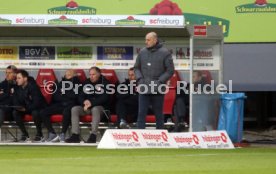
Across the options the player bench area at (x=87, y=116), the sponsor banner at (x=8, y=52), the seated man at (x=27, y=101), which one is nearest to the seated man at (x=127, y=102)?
the player bench area at (x=87, y=116)

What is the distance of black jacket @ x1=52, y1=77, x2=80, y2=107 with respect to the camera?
19.3 m

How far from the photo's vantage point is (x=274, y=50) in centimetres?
2159

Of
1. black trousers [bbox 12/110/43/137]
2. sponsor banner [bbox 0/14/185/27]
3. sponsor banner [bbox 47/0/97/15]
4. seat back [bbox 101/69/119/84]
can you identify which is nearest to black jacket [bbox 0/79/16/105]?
black trousers [bbox 12/110/43/137]

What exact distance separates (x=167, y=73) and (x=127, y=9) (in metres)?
4.30

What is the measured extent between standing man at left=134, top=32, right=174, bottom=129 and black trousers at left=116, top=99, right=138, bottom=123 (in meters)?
1.52

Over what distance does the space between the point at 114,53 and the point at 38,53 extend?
165cm

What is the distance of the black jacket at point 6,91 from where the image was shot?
64.6ft

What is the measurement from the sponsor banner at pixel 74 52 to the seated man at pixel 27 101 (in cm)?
123

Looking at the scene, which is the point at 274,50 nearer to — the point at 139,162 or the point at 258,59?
the point at 258,59

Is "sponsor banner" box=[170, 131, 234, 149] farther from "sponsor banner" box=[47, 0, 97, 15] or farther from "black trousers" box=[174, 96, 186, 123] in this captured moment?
"sponsor banner" box=[47, 0, 97, 15]

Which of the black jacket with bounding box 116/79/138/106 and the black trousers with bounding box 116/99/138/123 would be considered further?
the black jacket with bounding box 116/79/138/106

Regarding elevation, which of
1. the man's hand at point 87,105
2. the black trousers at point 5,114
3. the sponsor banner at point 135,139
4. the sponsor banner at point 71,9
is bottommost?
the sponsor banner at point 135,139

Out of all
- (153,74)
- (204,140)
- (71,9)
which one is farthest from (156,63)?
(71,9)

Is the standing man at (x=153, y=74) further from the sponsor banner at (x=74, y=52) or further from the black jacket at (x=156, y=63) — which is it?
the sponsor banner at (x=74, y=52)
